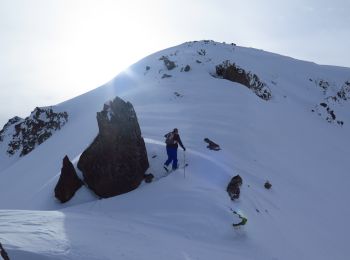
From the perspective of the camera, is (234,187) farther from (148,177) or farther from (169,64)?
(169,64)

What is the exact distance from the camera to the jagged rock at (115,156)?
14.1m

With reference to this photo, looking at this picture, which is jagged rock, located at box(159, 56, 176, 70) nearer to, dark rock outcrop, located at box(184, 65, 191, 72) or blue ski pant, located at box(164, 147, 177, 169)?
dark rock outcrop, located at box(184, 65, 191, 72)

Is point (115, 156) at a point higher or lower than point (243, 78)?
lower

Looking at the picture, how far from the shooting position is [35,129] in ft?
137

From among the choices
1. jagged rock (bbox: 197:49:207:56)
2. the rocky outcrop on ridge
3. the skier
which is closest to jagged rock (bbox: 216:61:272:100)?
jagged rock (bbox: 197:49:207:56)

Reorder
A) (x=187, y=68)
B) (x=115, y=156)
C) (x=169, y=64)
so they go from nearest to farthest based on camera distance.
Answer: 1. (x=115, y=156)
2. (x=187, y=68)
3. (x=169, y=64)

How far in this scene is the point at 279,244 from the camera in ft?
40.2

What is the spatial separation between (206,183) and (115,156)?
3.52 meters

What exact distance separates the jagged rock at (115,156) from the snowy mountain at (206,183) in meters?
0.55

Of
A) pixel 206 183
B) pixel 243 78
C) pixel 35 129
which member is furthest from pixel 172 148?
pixel 35 129

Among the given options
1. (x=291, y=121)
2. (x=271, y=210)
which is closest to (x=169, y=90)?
(x=291, y=121)

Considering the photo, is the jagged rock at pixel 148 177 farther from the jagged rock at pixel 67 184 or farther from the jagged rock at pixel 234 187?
the jagged rock at pixel 234 187

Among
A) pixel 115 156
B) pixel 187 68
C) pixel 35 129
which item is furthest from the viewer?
pixel 35 129

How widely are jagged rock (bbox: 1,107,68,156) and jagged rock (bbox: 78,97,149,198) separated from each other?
77.4ft
